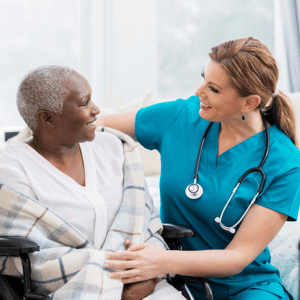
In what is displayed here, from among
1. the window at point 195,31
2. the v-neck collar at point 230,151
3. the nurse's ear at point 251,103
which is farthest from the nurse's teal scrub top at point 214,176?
the window at point 195,31

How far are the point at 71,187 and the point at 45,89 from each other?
291mm

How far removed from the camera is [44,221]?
945 millimetres

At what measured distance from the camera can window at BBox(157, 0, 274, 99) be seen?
124 inches

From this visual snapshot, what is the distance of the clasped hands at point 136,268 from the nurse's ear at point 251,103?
56cm

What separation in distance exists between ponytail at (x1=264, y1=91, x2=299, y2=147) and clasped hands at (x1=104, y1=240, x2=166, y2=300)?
64 centimetres

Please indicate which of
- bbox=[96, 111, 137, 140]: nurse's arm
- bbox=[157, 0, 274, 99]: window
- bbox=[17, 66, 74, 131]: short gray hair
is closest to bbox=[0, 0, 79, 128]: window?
bbox=[157, 0, 274, 99]: window

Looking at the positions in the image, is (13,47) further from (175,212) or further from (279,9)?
(175,212)

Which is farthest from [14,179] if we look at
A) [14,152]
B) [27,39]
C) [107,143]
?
[27,39]

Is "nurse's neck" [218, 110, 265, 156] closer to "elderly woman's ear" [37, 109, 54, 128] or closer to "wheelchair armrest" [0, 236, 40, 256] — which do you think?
"elderly woman's ear" [37, 109, 54, 128]

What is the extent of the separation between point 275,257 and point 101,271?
0.79 meters

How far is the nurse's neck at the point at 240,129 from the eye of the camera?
1266mm

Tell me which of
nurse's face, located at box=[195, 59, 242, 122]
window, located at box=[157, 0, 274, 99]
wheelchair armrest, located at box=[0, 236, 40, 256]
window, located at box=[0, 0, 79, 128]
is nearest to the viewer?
wheelchair armrest, located at box=[0, 236, 40, 256]

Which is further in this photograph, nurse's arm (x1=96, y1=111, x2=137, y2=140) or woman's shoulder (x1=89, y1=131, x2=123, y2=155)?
nurse's arm (x1=96, y1=111, x2=137, y2=140)

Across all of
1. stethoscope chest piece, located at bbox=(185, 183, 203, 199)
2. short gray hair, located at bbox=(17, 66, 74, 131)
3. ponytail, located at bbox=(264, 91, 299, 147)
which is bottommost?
stethoscope chest piece, located at bbox=(185, 183, 203, 199)
